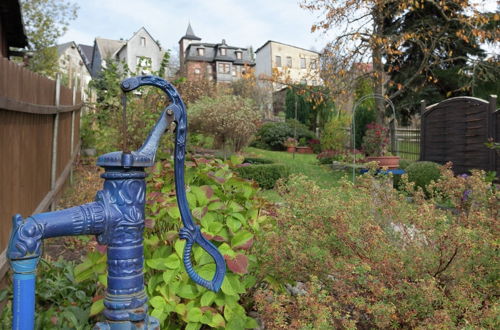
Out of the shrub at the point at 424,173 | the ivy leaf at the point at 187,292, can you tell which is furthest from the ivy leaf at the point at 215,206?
the shrub at the point at 424,173

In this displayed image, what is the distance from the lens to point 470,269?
2064 millimetres

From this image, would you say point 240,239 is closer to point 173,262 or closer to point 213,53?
point 173,262

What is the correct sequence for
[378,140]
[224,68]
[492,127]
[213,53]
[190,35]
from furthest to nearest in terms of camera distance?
[190,35], [213,53], [224,68], [378,140], [492,127]

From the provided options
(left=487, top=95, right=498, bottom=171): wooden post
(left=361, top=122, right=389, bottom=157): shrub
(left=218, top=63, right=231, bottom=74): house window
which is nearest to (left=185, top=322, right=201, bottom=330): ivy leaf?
(left=487, top=95, right=498, bottom=171): wooden post

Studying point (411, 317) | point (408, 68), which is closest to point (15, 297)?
point (411, 317)

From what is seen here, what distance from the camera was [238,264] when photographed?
74.3 inches

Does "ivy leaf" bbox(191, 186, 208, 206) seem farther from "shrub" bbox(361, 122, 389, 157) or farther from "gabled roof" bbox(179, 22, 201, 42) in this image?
"gabled roof" bbox(179, 22, 201, 42)

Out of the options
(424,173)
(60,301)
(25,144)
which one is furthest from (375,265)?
(424,173)

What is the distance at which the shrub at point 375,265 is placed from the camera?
1.67m

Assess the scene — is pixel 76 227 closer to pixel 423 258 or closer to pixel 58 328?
pixel 58 328

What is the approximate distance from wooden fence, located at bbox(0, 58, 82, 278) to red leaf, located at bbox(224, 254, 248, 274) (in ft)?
5.15

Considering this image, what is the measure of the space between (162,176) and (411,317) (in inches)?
66.1

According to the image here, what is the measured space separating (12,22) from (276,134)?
40.9 feet

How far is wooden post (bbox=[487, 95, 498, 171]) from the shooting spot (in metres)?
8.45
